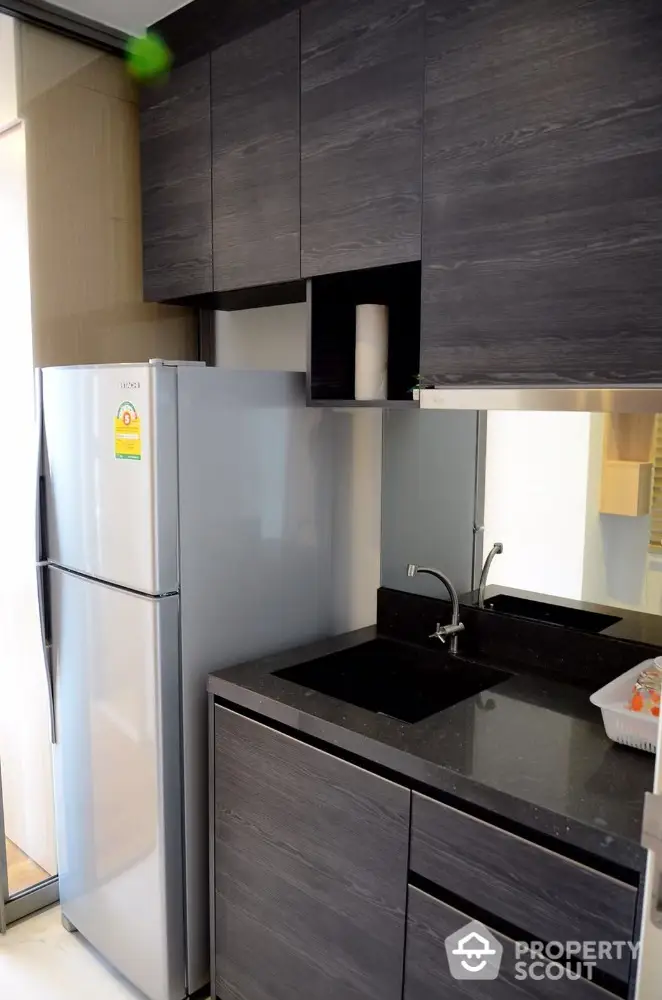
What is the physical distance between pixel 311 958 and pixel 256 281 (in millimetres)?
1642

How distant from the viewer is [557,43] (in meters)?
1.39

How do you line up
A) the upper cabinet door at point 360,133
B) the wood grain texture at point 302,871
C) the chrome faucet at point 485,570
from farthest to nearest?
the chrome faucet at point 485,570, the upper cabinet door at point 360,133, the wood grain texture at point 302,871

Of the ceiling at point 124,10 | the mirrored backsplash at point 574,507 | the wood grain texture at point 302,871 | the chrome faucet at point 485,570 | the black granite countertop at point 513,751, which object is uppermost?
the ceiling at point 124,10

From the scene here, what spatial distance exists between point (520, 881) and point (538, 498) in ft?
3.17

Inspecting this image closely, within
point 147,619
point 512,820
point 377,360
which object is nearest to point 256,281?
point 377,360

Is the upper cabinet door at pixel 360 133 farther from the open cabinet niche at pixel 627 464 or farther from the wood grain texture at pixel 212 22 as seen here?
the open cabinet niche at pixel 627 464

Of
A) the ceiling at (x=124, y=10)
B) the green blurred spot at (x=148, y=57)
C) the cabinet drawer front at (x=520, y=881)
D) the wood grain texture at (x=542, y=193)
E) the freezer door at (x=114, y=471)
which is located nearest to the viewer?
the cabinet drawer front at (x=520, y=881)

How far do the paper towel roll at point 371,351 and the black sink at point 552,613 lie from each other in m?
0.64

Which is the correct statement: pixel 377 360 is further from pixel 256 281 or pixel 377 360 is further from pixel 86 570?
pixel 86 570

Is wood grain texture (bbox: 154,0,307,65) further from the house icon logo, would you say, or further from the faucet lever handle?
the house icon logo

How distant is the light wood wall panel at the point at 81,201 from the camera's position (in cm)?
224

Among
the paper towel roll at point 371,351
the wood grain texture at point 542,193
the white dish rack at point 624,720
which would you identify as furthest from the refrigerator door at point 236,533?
the white dish rack at point 624,720

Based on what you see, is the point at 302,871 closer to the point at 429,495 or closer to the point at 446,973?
the point at 446,973
